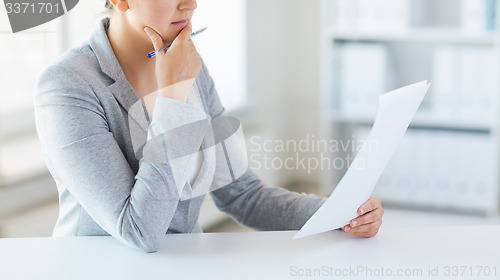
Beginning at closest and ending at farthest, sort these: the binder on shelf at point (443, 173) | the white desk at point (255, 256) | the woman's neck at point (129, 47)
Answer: the white desk at point (255, 256), the woman's neck at point (129, 47), the binder on shelf at point (443, 173)

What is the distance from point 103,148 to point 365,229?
17.7 inches

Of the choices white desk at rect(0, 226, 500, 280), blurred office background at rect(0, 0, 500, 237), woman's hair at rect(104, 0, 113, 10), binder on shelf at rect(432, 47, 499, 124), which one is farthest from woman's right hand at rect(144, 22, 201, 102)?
binder on shelf at rect(432, 47, 499, 124)

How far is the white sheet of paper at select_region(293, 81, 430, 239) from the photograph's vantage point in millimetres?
932

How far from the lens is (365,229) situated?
42.1 inches


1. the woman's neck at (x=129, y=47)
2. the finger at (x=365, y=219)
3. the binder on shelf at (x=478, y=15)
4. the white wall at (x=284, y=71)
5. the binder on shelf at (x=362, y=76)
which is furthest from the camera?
the white wall at (x=284, y=71)

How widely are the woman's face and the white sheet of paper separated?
0.39 metres

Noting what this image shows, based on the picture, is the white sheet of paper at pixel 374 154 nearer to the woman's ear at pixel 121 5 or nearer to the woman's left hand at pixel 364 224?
the woman's left hand at pixel 364 224

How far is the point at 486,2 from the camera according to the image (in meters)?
3.07

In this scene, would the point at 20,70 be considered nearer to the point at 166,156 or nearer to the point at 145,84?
the point at 145,84

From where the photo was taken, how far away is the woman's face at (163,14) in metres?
1.10

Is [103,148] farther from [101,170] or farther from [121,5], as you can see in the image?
[121,5]

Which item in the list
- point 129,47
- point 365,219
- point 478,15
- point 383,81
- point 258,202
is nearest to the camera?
point 365,219

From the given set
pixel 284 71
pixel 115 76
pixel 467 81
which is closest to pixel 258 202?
pixel 115 76

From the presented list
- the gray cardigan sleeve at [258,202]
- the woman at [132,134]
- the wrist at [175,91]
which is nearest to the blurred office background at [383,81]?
the gray cardigan sleeve at [258,202]
